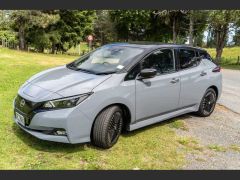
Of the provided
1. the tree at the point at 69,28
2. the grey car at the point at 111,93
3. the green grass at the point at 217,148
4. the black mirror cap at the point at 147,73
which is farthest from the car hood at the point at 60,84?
the tree at the point at 69,28

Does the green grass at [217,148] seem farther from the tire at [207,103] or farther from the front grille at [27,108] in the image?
the front grille at [27,108]

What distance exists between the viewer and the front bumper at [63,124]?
201 inches

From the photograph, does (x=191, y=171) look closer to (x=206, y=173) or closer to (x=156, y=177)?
(x=206, y=173)

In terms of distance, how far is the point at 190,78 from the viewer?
7262 mm

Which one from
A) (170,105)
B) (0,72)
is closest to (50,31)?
(0,72)

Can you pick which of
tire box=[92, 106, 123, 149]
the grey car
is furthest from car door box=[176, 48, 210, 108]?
tire box=[92, 106, 123, 149]

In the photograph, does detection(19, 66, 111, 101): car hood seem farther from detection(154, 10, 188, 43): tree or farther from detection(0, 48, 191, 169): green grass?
detection(154, 10, 188, 43): tree

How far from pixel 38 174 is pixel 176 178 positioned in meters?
1.92

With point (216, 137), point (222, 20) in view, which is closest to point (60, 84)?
point (216, 137)

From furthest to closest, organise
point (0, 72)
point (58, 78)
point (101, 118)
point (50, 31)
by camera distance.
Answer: point (50, 31) < point (0, 72) < point (58, 78) < point (101, 118)

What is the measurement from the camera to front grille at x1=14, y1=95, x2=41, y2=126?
17.3 ft

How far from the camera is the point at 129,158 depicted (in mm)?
5391

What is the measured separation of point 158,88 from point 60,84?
6.07 ft

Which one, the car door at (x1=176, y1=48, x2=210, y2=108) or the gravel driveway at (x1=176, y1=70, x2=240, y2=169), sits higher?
the car door at (x1=176, y1=48, x2=210, y2=108)
